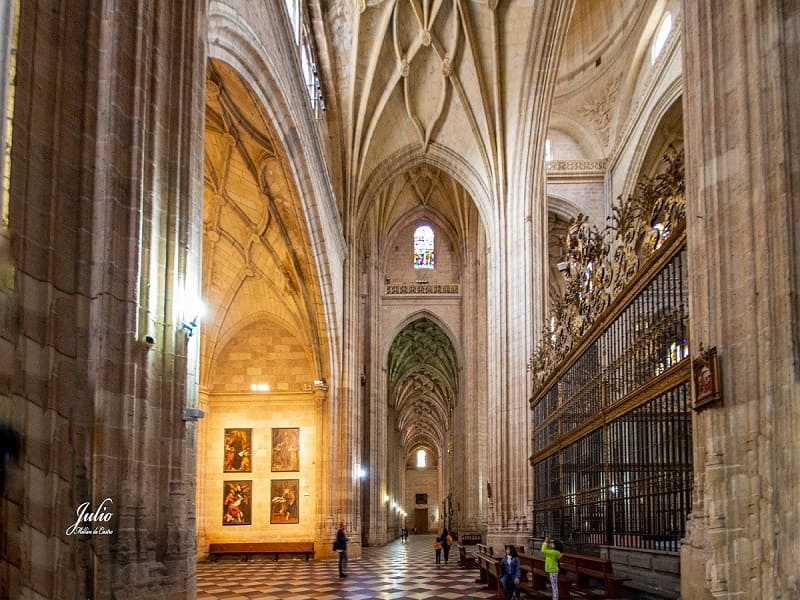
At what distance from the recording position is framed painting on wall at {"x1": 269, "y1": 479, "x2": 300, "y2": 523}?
84.4 ft

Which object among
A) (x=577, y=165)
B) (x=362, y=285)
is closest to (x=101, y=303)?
(x=577, y=165)

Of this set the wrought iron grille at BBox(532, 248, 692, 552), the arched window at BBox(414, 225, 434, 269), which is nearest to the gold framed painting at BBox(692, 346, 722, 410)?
the wrought iron grille at BBox(532, 248, 692, 552)

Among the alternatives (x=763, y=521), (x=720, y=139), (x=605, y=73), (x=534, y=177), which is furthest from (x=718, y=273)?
(x=605, y=73)

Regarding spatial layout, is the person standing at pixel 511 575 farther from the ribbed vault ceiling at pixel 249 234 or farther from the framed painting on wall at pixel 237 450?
the framed painting on wall at pixel 237 450

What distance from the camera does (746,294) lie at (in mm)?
6723

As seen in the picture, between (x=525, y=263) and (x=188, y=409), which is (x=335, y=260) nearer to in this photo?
(x=525, y=263)

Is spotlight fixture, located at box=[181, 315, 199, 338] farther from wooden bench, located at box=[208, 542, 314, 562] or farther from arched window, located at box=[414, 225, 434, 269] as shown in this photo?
arched window, located at box=[414, 225, 434, 269]

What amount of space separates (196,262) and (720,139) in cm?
539

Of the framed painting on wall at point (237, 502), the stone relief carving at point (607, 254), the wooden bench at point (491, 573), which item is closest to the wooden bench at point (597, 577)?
the wooden bench at point (491, 573)

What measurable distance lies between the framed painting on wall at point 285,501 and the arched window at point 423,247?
12.9 m

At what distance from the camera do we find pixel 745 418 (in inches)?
259

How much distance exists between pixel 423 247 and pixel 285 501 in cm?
1393

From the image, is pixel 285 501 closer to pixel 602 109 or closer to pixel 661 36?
pixel 602 109

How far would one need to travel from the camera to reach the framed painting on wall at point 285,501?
84.4 ft
